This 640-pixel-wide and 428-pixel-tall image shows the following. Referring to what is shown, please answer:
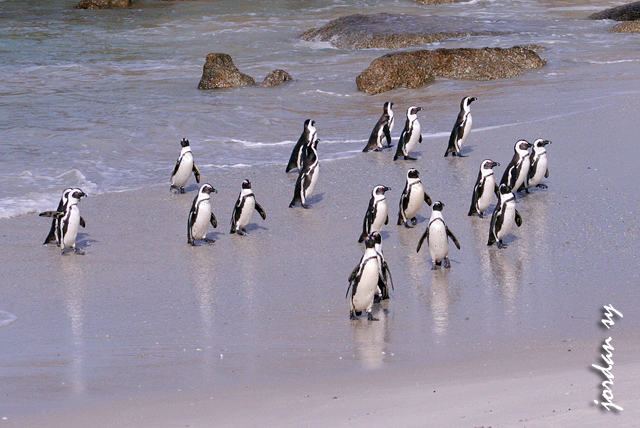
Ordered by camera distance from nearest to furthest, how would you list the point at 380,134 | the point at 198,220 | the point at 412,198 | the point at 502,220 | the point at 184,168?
the point at 502,220, the point at 198,220, the point at 412,198, the point at 184,168, the point at 380,134

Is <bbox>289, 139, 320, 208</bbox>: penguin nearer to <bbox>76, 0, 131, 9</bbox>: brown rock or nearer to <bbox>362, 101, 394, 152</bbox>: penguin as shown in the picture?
<bbox>362, 101, 394, 152</bbox>: penguin

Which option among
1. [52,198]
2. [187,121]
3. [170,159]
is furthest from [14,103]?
[52,198]

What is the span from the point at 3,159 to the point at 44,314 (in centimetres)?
586

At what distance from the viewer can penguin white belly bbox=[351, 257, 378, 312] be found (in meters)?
5.53

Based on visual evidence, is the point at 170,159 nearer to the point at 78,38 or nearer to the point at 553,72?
the point at 553,72

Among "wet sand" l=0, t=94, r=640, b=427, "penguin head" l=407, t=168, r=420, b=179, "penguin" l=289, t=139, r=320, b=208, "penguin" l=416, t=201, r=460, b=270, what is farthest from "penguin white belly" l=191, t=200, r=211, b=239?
"penguin" l=416, t=201, r=460, b=270

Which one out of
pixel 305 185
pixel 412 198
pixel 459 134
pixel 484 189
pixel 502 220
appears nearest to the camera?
pixel 502 220

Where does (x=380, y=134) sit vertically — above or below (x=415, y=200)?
above

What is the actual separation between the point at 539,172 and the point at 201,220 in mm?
3300

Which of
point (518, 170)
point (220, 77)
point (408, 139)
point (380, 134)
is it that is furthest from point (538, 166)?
point (220, 77)

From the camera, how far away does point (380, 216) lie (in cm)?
717

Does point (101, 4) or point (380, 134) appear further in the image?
point (101, 4)

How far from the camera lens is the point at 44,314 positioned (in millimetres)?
5852

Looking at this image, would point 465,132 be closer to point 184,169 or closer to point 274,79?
point 184,169
